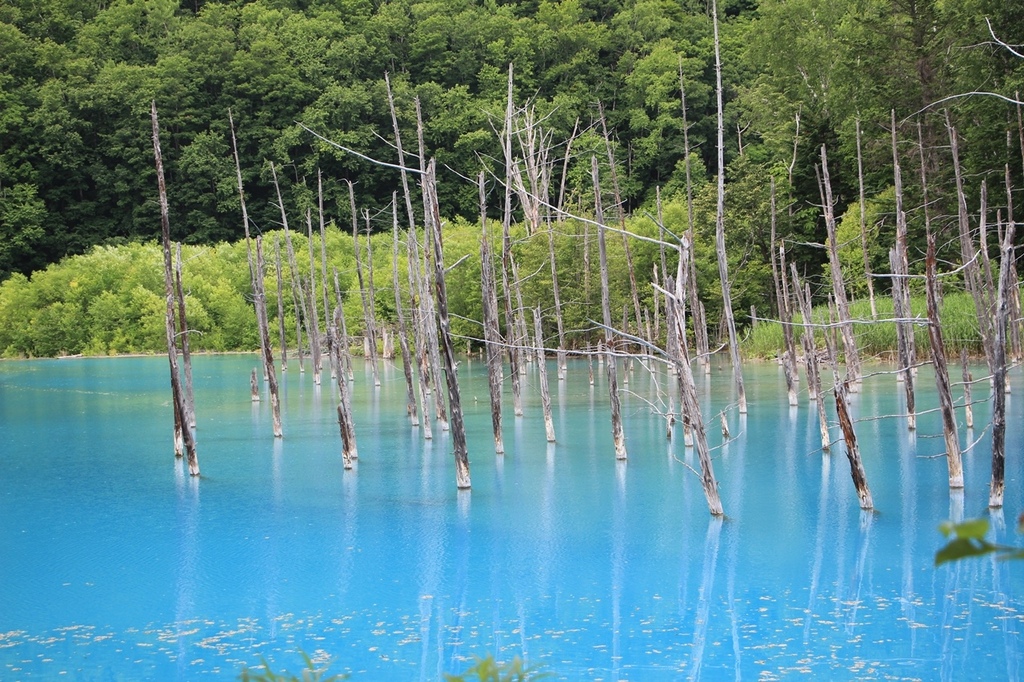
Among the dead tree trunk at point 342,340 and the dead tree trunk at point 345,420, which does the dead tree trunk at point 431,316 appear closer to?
the dead tree trunk at point 342,340

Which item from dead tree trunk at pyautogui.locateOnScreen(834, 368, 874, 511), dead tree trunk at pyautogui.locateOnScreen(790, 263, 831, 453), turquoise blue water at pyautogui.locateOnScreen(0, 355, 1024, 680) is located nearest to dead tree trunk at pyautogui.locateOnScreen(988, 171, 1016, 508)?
turquoise blue water at pyautogui.locateOnScreen(0, 355, 1024, 680)

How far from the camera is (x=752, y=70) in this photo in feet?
210

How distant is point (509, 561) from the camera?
41.6ft

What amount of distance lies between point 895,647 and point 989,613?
4.77 ft

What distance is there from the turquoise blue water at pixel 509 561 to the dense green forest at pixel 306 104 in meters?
28.3

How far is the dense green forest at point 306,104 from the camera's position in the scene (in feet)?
184

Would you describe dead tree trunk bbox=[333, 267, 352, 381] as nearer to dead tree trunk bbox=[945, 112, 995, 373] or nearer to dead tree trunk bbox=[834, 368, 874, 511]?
dead tree trunk bbox=[834, 368, 874, 511]

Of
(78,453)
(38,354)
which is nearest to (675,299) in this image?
(78,453)

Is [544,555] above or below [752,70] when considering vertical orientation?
below

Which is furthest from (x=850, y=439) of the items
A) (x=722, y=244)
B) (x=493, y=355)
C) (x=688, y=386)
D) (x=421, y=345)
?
(x=421, y=345)

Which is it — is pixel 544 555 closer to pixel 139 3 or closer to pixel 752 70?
pixel 752 70

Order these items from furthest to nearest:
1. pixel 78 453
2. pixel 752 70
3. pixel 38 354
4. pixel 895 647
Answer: pixel 752 70 → pixel 38 354 → pixel 78 453 → pixel 895 647

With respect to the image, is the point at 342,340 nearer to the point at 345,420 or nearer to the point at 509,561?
the point at 345,420

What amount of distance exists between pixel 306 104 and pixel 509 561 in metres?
61.6
